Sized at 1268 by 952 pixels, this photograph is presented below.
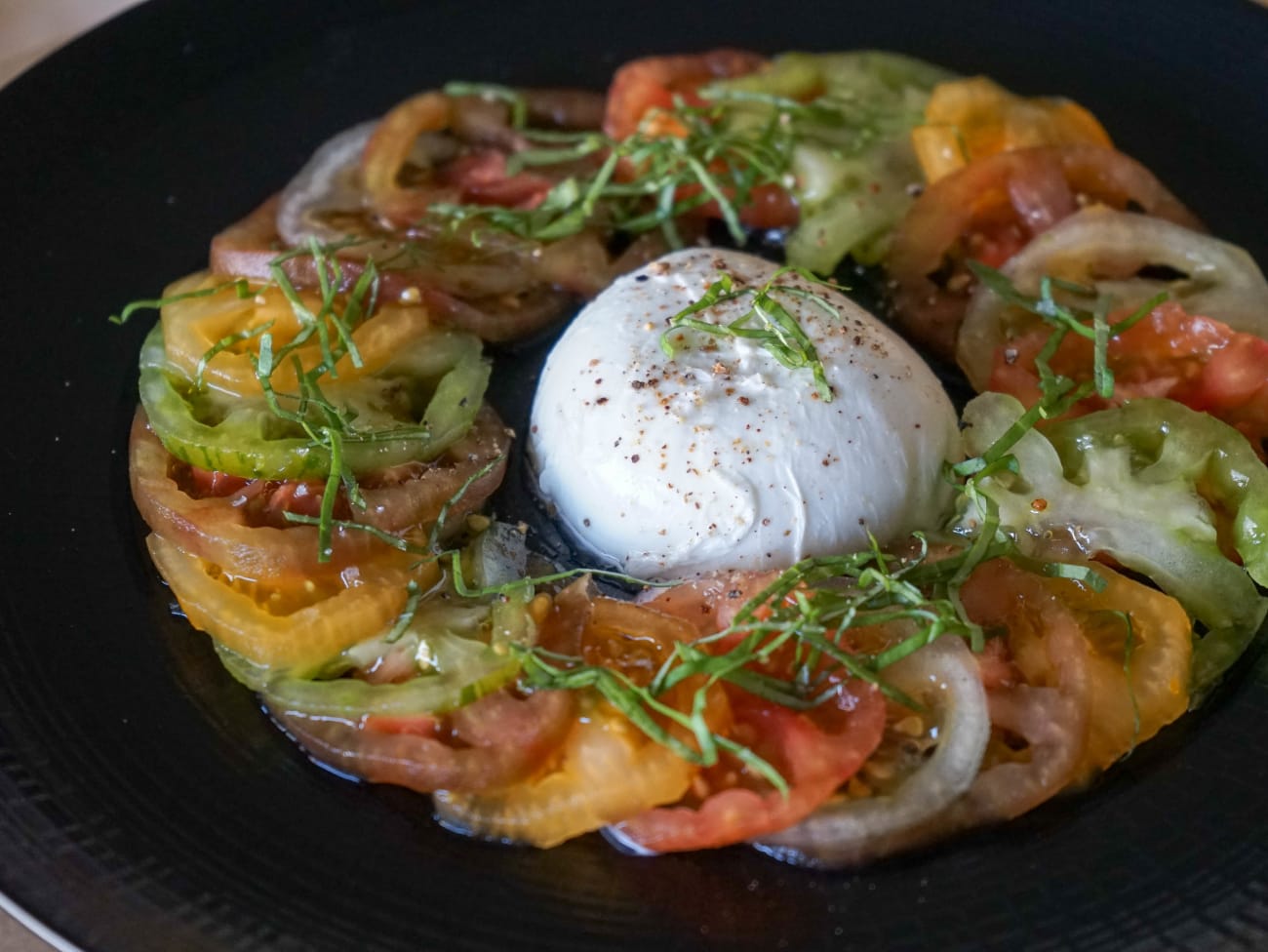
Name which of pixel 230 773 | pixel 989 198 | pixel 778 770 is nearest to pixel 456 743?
pixel 230 773

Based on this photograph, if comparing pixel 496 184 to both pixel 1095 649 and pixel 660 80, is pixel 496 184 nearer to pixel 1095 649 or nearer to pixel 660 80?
pixel 660 80

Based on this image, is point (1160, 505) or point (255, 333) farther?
point (255, 333)

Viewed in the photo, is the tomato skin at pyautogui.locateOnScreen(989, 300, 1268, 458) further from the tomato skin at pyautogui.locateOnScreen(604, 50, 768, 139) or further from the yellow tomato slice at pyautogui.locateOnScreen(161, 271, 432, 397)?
the yellow tomato slice at pyautogui.locateOnScreen(161, 271, 432, 397)

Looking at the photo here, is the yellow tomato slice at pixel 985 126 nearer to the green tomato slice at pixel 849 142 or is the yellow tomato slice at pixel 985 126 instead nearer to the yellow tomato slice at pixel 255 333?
the green tomato slice at pixel 849 142

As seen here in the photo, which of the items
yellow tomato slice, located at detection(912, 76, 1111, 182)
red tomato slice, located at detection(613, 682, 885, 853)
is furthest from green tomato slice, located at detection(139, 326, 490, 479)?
yellow tomato slice, located at detection(912, 76, 1111, 182)

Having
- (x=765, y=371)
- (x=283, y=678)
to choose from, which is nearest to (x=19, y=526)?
(x=283, y=678)
